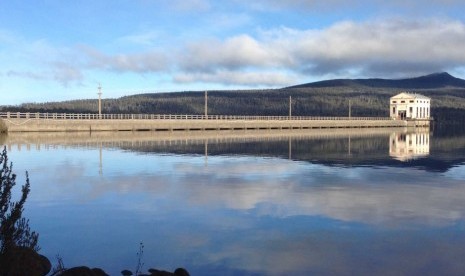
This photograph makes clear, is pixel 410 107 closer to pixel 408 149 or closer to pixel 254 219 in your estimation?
pixel 408 149

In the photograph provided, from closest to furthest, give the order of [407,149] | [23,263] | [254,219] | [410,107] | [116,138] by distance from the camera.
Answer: [23,263] → [254,219] → [407,149] → [116,138] → [410,107]

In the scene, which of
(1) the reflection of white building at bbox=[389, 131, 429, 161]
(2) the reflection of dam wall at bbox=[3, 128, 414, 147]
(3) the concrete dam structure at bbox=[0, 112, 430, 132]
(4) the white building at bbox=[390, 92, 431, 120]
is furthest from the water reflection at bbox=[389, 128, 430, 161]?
(4) the white building at bbox=[390, 92, 431, 120]

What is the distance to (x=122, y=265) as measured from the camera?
342 inches

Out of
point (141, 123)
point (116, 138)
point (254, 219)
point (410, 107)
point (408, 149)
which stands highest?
point (410, 107)

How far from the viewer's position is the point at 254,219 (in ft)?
40.5

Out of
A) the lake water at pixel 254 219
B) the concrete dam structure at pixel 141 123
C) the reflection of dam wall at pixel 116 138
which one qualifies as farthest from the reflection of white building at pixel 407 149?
the concrete dam structure at pixel 141 123

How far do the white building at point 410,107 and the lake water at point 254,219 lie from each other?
111 metres

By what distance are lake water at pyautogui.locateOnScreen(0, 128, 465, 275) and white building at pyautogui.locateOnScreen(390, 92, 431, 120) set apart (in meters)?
111

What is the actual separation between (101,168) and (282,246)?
52.2 ft

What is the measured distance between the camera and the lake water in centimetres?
890

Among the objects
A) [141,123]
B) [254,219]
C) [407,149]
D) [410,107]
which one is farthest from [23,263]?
[410,107]

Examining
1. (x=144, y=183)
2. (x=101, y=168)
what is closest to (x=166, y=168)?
(x=101, y=168)

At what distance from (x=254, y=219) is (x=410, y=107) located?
12490 centimetres

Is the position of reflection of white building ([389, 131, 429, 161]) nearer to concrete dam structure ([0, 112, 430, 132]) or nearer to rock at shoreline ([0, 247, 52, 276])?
rock at shoreline ([0, 247, 52, 276])
